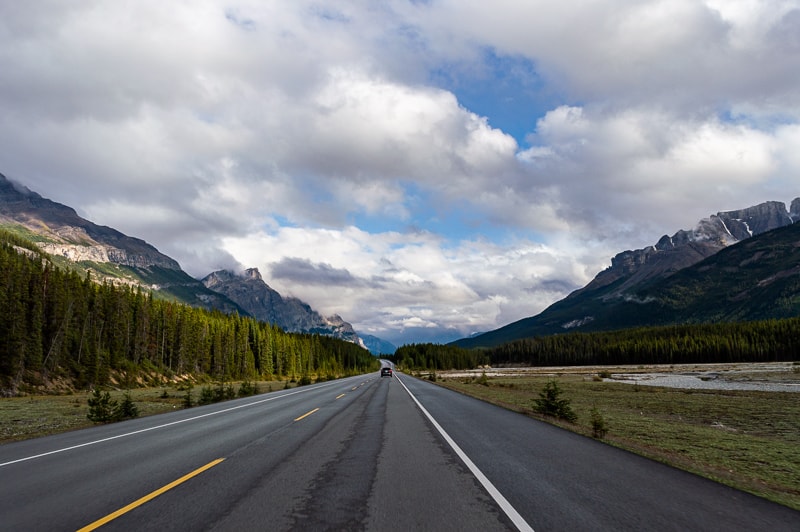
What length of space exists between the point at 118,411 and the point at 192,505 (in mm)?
18837

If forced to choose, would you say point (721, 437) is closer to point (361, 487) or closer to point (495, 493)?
point (495, 493)

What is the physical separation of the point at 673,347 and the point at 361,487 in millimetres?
161008

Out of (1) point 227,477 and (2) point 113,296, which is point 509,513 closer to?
(1) point 227,477

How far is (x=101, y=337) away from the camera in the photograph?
232 feet

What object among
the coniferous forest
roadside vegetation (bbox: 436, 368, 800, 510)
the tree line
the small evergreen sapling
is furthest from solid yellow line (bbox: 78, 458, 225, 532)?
the tree line

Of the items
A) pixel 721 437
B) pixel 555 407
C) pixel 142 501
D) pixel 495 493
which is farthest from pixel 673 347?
pixel 142 501

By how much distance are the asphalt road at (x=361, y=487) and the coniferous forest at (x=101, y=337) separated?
5076 centimetres

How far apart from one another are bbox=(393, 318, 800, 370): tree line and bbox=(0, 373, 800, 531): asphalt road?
494ft

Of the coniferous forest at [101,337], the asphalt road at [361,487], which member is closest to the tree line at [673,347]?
the coniferous forest at [101,337]

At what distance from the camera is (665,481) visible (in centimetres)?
736

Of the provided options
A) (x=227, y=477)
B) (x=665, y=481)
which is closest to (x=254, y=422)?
(x=227, y=477)

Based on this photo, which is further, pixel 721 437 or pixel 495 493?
pixel 721 437

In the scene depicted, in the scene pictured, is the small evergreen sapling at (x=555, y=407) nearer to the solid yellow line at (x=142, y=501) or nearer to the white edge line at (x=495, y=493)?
the white edge line at (x=495, y=493)

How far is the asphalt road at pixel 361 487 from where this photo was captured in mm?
5414
